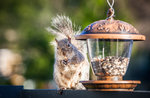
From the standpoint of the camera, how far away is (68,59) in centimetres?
532

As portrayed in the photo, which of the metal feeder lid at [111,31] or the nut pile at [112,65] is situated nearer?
the metal feeder lid at [111,31]

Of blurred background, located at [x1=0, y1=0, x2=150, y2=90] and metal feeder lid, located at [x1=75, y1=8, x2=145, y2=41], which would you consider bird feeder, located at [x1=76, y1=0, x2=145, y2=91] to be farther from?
blurred background, located at [x1=0, y1=0, x2=150, y2=90]

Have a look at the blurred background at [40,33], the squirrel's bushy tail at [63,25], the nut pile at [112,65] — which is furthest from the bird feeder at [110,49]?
the blurred background at [40,33]

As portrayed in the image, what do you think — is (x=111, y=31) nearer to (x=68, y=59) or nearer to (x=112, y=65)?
(x=112, y=65)

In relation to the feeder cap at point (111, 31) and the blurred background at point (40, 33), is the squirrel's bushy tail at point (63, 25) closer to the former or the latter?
the feeder cap at point (111, 31)

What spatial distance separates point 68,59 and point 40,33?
524 cm

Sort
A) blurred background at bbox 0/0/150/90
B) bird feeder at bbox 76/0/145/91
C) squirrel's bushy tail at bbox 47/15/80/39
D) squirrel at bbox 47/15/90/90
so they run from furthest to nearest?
1. blurred background at bbox 0/0/150/90
2. squirrel's bushy tail at bbox 47/15/80/39
3. squirrel at bbox 47/15/90/90
4. bird feeder at bbox 76/0/145/91

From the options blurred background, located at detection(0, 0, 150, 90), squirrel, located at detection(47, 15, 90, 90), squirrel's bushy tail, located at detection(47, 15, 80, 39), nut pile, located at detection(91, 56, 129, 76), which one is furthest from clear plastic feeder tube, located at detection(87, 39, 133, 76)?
blurred background, located at detection(0, 0, 150, 90)

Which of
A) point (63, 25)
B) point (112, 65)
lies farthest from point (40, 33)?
point (112, 65)

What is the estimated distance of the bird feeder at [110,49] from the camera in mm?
3807

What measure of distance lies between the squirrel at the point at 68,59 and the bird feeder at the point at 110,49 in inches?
43.8

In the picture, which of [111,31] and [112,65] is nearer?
[111,31]

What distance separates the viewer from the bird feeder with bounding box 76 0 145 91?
3807mm

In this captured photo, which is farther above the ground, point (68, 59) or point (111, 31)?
point (111, 31)
